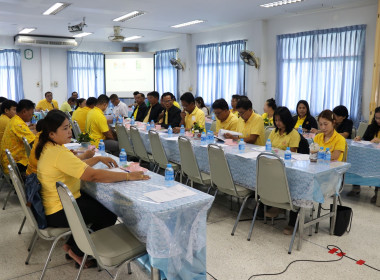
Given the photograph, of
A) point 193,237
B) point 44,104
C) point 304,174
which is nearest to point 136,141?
point 304,174

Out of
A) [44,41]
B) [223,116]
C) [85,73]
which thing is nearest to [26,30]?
[44,41]

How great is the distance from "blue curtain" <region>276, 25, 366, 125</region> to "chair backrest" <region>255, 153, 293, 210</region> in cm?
473

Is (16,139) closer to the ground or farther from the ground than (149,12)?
closer to the ground

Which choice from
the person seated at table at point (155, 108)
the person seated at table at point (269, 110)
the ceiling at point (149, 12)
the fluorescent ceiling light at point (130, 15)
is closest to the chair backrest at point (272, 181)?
the person seated at table at point (269, 110)

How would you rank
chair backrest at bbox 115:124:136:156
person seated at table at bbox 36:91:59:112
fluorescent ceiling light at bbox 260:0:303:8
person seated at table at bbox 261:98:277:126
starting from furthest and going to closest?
1. person seated at table at bbox 36:91:59:112
2. fluorescent ceiling light at bbox 260:0:303:8
3. person seated at table at bbox 261:98:277:126
4. chair backrest at bbox 115:124:136:156

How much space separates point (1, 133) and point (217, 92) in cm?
671

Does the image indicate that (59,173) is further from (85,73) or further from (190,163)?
(85,73)

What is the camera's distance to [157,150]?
15.5 ft

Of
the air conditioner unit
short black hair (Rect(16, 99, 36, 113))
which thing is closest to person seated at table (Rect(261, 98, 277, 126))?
short black hair (Rect(16, 99, 36, 113))

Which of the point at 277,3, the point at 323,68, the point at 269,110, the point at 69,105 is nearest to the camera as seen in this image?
the point at 269,110

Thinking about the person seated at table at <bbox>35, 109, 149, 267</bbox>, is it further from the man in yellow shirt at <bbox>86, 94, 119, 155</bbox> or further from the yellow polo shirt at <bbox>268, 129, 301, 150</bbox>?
the man in yellow shirt at <bbox>86, 94, 119, 155</bbox>

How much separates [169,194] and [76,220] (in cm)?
62

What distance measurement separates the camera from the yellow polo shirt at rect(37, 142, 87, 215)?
8.04 feet

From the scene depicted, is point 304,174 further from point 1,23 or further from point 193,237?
point 1,23
